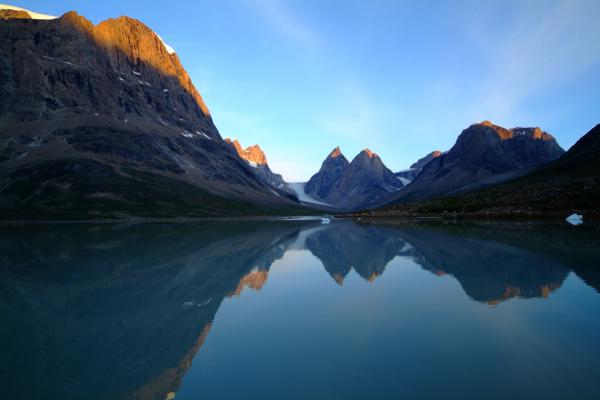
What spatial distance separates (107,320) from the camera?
18.1 meters

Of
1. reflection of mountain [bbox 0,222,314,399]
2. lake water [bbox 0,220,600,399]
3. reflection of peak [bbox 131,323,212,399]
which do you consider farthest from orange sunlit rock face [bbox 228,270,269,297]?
reflection of peak [bbox 131,323,212,399]

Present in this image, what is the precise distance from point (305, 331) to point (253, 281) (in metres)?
12.3

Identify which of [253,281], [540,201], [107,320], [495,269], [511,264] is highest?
[540,201]

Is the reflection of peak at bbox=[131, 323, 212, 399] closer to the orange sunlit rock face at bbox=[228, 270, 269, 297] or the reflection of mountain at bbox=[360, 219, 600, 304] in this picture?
the orange sunlit rock face at bbox=[228, 270, 269, 297]

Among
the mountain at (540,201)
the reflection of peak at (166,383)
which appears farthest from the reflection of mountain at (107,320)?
the mountain at (540,201)

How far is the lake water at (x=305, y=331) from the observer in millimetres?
10977

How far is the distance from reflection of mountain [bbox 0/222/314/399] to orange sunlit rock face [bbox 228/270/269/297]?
0.57m

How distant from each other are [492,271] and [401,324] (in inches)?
596

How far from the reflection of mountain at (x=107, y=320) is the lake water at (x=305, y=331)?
8 centimetres

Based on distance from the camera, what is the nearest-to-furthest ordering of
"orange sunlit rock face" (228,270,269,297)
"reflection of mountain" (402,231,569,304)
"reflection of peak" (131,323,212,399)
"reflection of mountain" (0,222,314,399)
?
"reflection of peak" (131,323,212,399) → "reflection of mountain" (0,222,314,399) → "reflection of mountain" (402,231,569,304) → "orange sunlit rock face" (228,270,269,297)

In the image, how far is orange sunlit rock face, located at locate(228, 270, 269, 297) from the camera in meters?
24.6

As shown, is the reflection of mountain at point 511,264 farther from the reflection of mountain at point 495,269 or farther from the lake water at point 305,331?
the lake water at point 305,331

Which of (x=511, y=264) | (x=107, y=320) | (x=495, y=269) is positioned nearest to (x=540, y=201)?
(x=511, y=264)

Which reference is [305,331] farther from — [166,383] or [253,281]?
[253,281]
